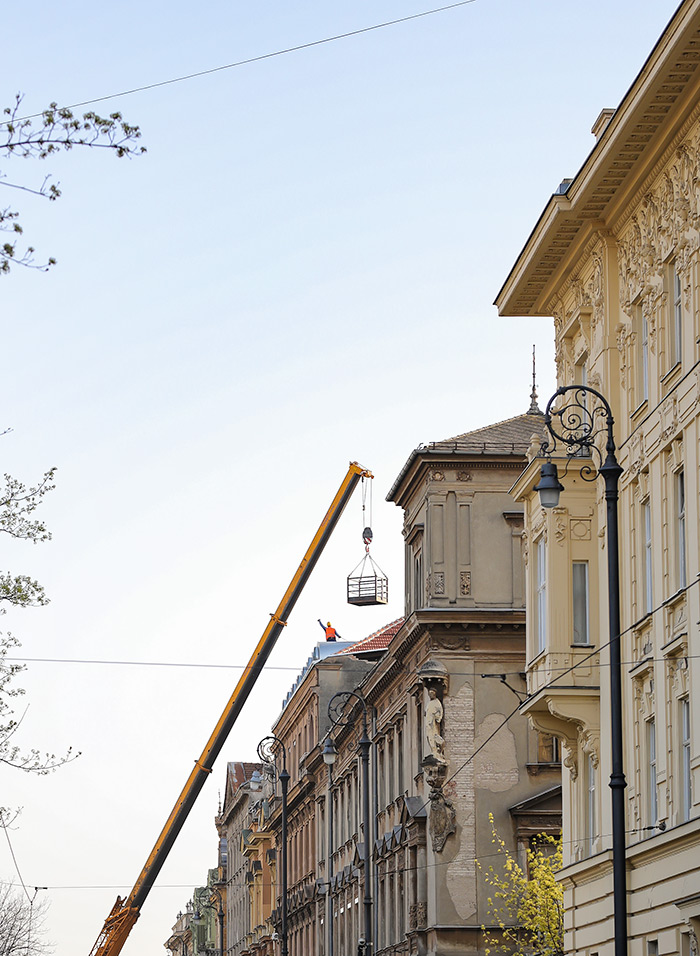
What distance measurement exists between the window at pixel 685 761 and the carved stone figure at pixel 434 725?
19141 mm

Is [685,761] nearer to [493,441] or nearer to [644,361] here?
[644,361]

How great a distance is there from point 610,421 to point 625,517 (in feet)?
19.9

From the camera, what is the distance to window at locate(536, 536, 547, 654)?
29078 mm

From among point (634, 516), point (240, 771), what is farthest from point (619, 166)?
point (240, 771)

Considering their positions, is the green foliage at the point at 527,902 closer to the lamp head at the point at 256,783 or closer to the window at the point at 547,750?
the window at the point at 547,750

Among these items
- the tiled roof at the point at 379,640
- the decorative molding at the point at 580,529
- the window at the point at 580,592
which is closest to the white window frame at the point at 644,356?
the decorative molding at the point at 580,529

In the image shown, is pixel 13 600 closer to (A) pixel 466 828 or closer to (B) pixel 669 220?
(B) pixel 669 220

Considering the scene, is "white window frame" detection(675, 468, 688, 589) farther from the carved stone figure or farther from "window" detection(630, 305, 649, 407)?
the carved stone figure

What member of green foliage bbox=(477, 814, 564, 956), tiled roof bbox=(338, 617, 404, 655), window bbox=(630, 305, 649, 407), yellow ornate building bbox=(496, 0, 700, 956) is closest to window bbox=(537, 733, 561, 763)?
green foliage bbox=(477, 814, 564, 956)

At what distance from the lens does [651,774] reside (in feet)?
81.6

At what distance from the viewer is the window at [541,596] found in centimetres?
2908

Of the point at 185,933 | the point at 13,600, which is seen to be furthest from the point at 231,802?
the point at 13,600

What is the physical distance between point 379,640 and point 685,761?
146 ft

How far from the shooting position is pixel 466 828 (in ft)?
137
